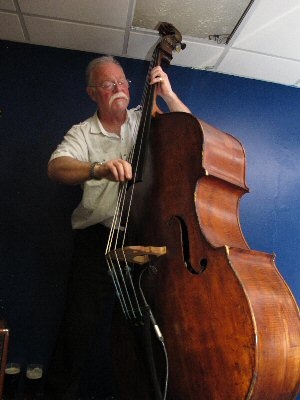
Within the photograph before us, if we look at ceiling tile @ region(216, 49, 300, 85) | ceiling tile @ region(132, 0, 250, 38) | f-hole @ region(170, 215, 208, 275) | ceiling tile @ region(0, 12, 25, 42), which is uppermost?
ceiling tile @ region(132, 0, 250, 38)

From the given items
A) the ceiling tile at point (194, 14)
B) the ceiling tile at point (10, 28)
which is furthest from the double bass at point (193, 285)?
the ceiling tile at point (10, 28)

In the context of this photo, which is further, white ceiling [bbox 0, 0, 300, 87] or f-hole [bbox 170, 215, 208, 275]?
white ceiling [bbox 0, 0, 300, 87]

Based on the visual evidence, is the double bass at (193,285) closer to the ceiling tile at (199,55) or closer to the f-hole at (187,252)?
the f-hole at (187,252)

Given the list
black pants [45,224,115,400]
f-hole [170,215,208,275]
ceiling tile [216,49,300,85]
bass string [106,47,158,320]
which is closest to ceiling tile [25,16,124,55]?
ceiling tile [216,49,300,85]

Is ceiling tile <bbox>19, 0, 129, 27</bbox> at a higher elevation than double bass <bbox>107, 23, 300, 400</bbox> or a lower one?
higher

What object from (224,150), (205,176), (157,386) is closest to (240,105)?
(224,150)

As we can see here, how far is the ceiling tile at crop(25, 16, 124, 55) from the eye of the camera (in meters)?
1.99

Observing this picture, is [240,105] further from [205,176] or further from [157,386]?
[157,386]

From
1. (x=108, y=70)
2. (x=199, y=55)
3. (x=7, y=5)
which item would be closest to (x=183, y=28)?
(x=199, y=55)

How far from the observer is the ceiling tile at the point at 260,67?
213cm

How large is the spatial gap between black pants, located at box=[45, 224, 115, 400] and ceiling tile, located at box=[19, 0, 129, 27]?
4.06 ft

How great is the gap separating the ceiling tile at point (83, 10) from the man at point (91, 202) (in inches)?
14.2

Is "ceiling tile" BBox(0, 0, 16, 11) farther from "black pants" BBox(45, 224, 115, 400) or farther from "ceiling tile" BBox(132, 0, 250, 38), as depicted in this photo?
"black pants" BBox(45, 224, 115, 400)

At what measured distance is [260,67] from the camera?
87.4 inches
